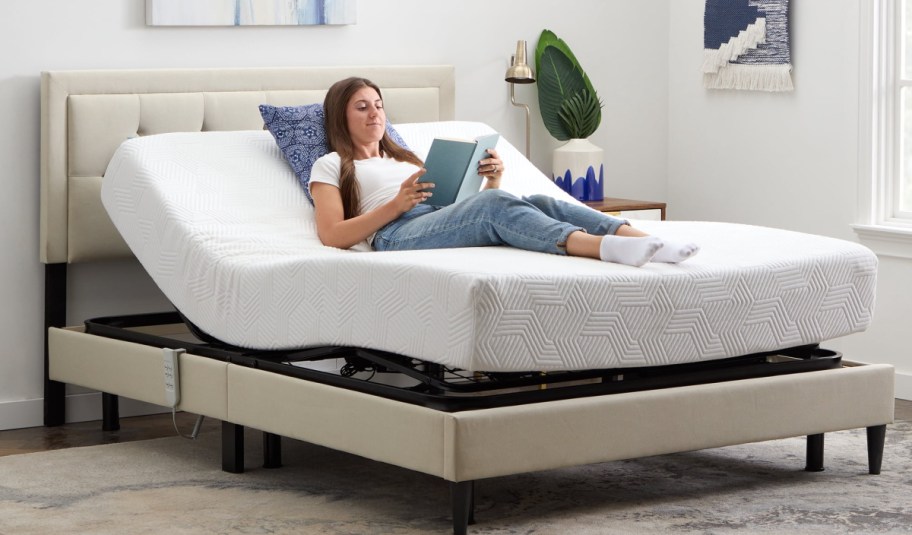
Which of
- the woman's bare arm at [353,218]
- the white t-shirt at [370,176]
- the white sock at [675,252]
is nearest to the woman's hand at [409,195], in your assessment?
the woman's bare arm at [353,218]

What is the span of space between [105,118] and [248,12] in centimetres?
63

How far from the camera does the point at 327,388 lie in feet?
10.2

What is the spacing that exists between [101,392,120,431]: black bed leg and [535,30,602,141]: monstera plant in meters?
1.93

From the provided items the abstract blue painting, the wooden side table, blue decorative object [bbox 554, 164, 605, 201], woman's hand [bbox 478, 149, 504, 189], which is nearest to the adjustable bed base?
woman's hand [bbox 478, 149, 504, 189]

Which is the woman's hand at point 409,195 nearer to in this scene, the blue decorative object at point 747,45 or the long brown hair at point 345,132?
the long brown hair at point 345,132

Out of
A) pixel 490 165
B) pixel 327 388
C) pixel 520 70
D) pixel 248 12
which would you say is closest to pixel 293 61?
pixel 248 12

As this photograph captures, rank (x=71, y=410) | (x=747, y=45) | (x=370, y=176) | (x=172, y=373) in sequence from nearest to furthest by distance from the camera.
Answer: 1. (x=172, y=373)
2. (x=370, y=176)
3. (x=71, y=410)
4. (x=747, y=45)

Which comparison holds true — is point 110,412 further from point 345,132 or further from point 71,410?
point 345,132

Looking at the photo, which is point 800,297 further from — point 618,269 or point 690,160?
point 690,160

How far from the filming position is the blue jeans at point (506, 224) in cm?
325

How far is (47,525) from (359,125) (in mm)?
1531

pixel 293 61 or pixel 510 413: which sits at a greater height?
pixel 293 61

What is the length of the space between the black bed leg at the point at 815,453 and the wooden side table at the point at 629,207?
157cm

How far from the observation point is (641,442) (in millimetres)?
3035
